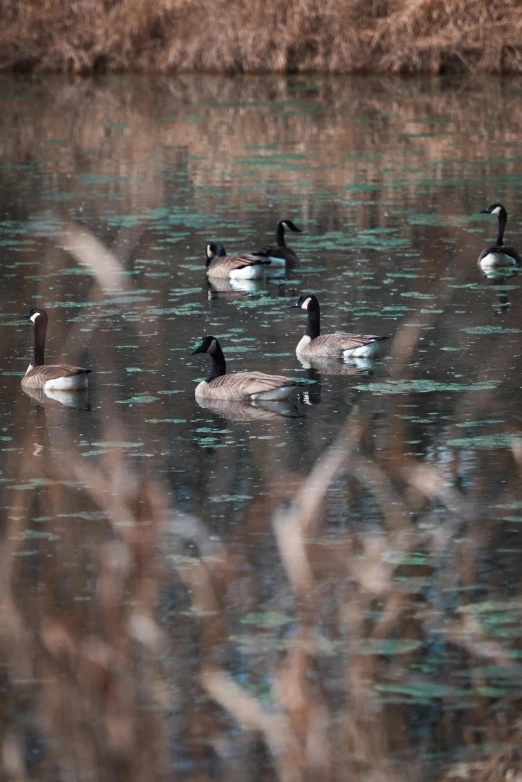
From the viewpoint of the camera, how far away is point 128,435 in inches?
373

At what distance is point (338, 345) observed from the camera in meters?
11.4

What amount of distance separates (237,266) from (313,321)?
3.25m

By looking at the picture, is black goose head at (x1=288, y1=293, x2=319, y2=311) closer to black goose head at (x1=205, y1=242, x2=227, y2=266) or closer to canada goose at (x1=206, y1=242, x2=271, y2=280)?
canada goose at (x1=206, y1=242, x2=271, y2=280)

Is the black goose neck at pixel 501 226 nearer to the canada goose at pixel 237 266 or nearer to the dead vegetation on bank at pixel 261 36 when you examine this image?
the canada goose at pixel 237 266

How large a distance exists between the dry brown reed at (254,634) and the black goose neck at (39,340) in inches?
97.7

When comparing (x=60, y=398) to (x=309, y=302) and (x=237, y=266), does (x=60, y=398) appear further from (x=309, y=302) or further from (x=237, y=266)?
(x=237, y=266)

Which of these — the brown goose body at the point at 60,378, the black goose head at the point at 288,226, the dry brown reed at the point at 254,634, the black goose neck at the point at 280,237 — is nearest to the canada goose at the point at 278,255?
the black goose neck at the point at 280,237

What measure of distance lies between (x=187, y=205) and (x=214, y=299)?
5911 millimetres

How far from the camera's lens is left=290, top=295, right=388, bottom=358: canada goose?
11359mm

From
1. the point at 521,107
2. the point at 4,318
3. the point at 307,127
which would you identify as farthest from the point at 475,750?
the point at 521,107

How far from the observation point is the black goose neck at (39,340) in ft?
36.7

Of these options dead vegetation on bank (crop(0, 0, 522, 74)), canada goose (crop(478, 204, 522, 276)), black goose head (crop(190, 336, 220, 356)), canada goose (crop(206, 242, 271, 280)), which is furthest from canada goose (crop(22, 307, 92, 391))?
dead vegetation on bank (crop(0, 0, 522, 74))

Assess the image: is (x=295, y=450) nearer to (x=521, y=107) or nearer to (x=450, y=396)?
(x=450, y=396)

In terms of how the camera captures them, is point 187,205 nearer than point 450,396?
No
